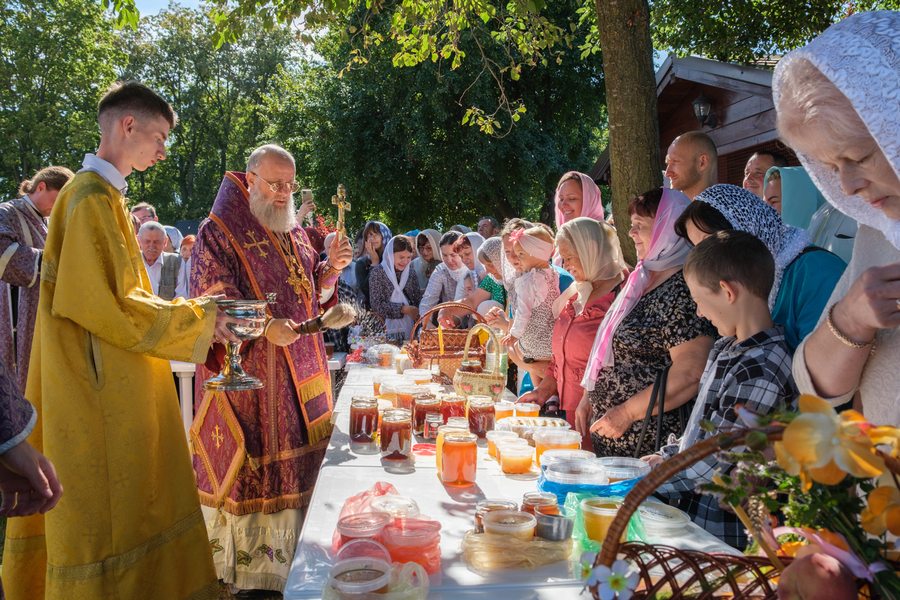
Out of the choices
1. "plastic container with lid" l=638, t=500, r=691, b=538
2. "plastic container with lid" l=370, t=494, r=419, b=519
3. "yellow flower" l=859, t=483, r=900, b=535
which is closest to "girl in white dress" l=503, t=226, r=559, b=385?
"plastic container with lid" l=638, t=500, r=691, b=538

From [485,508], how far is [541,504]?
Result: 0.15 metres

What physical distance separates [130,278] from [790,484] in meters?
2.55

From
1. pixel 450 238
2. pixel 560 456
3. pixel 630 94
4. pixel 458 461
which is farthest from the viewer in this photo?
pixel 450 238

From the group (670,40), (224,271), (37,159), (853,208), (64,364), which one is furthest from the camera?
(37,159)

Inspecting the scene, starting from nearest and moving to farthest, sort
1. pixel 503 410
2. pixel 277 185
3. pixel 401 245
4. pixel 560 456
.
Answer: pixel 560 456, pixel 503 410, pixel 277 185, pixel 401 245

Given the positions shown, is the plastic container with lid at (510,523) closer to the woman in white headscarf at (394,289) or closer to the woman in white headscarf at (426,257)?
the woman in white headscarf at (394,289)

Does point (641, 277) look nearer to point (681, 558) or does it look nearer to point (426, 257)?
point (681, 558)

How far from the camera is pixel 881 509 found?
0.89 metres

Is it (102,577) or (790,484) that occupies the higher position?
(790,484)

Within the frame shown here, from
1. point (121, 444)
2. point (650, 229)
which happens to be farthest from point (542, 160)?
point (121, 444)

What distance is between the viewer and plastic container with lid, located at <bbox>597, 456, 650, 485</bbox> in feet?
6.95

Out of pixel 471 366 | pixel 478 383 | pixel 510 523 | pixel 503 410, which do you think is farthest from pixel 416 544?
pixel 471 366

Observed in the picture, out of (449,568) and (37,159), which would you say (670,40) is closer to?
(449,568)

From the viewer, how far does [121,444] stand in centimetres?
281
